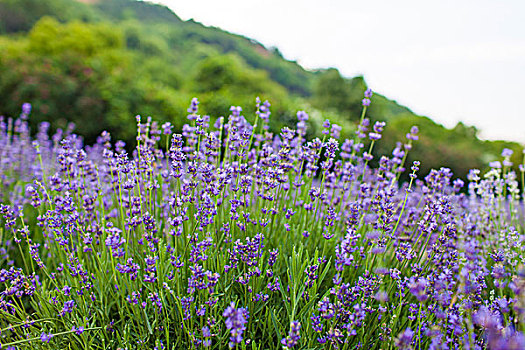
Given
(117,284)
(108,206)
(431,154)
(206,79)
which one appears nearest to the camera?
(117,284)

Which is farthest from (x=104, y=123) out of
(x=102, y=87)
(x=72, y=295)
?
(x=72, y=295)

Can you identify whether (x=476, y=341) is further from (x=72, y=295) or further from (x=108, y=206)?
(x=108, y=206)

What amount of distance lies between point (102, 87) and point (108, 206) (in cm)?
731

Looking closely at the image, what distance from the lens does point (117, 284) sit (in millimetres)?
1904

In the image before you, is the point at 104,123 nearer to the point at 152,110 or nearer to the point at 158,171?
the point at 152,110

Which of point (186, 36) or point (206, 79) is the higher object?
point (186, 36)

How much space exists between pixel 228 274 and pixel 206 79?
62.0ft

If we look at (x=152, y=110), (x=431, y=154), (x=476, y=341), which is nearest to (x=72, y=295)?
(x=476, y=341)

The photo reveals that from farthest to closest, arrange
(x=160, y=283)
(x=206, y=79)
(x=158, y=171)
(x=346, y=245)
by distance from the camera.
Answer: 1. (x=206, y=79)
2. (x=158, y=171)
3. (x=160, y=283)
4. (x=346, y=245)

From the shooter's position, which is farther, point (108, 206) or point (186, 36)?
point (186, 36)

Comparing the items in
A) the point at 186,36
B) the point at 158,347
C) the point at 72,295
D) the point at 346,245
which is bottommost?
the point at 72,295

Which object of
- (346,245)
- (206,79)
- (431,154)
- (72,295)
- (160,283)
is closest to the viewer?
(346,245)

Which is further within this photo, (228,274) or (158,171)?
(158,171)

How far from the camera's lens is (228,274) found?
1.99 metres
